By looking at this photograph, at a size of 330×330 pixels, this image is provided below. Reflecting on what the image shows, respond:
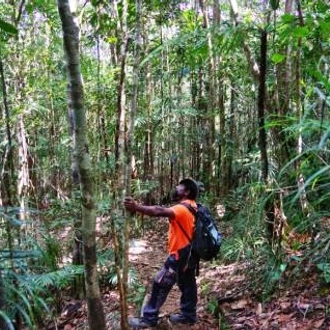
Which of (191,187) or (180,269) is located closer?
(180,269)

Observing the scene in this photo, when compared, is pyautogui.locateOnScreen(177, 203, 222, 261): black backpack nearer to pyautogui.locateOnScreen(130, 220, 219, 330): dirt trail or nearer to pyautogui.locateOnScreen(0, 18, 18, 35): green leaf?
pyautogui.locateOnScreen(130, 220, 219, 330): dirt trail

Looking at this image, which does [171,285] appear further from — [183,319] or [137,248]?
[137,248]

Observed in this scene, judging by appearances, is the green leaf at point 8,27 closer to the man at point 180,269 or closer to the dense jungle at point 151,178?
the dense jungle at point 151,178

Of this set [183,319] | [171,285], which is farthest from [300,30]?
[183,319]

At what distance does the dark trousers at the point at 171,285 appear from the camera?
496cm

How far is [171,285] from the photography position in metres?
5.02

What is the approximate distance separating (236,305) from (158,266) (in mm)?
3046

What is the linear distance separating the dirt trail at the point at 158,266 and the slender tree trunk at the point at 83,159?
139cm

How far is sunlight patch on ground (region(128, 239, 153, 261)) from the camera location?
343 inches

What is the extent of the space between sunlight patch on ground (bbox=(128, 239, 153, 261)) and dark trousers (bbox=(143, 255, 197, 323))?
137 inches

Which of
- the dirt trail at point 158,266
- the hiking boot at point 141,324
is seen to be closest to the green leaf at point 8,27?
the hiking boot at point 141,324

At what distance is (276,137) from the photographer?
17.5 feet

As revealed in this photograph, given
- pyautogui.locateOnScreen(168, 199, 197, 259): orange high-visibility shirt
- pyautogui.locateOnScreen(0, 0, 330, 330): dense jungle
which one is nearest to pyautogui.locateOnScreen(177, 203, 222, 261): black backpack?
pyautogui.locateOnScreen(168, 199, 197, 259): orange high-visibility shirt

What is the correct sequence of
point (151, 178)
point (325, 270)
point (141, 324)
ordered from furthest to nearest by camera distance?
point (151, 178), point (141, 324), point (325, 270)
